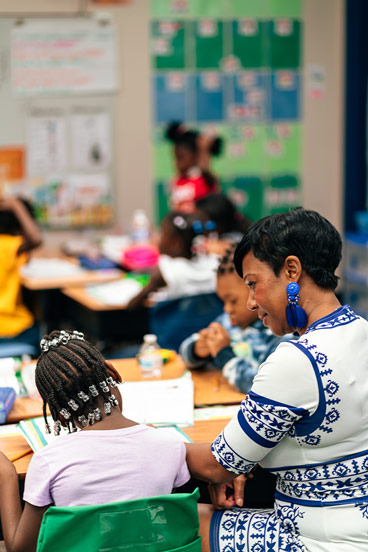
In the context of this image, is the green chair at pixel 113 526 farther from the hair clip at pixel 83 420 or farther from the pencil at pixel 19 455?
the pencil at pixel 19 455

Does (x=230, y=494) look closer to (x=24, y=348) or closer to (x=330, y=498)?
(x=330, y=498)

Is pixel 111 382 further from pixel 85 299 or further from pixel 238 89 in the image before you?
pixel 238 89

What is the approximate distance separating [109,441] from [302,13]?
5449mm

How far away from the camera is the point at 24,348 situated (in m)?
3.76

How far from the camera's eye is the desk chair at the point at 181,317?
3.11 meters

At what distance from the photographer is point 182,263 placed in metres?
3.62

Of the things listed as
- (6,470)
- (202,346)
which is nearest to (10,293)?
(202,346)

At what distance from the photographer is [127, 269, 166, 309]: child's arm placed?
3712mm

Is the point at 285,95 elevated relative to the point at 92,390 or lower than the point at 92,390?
elevated

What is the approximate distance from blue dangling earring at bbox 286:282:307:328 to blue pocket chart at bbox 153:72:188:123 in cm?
466

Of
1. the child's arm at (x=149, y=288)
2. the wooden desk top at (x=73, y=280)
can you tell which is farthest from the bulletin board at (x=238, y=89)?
the child's arm at (x=149, y=288)

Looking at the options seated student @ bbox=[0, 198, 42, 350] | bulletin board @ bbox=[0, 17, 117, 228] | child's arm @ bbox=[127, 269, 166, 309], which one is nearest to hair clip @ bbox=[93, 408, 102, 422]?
child's arm @ bbox=[127, 269, 166, 309]

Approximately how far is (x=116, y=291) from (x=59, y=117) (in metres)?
2.21

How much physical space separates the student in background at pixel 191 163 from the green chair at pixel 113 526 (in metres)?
3.96
